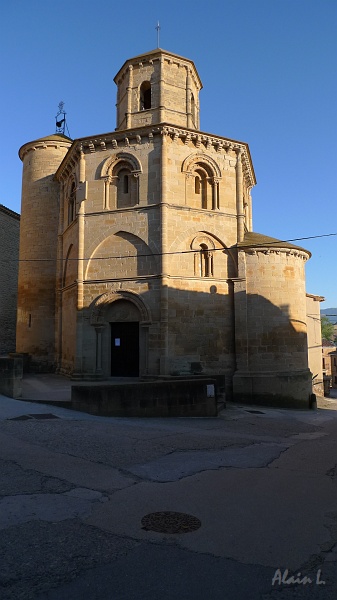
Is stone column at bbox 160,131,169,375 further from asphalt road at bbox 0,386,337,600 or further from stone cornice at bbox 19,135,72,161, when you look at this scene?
stone cornice at bbox 19,135,72,161

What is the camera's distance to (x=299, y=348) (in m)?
18.7

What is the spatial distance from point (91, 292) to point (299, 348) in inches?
368

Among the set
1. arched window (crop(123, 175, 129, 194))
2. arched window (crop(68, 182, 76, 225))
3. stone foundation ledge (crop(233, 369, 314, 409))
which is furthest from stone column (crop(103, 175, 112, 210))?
stone foundation ledge (crop(233, 369, 314, 409))

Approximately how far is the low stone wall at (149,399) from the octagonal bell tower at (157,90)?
1302cm

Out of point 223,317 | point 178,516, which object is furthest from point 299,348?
point 178,516

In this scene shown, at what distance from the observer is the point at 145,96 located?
70.3 feet

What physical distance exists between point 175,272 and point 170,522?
13685mm

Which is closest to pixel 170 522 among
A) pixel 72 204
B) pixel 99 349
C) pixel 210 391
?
pixel 210 391

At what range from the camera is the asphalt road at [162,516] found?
3.41 metres

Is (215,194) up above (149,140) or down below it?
below

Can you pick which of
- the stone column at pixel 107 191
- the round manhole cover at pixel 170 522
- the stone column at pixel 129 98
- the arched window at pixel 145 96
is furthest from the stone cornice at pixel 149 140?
the round manhole cover at pixel 170 522

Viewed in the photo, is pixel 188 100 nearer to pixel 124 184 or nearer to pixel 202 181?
pixel 202 181

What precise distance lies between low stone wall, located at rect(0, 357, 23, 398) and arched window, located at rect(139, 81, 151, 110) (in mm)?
14084

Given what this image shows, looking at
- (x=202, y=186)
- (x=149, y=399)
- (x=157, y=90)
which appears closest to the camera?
(x=149, y=399)
